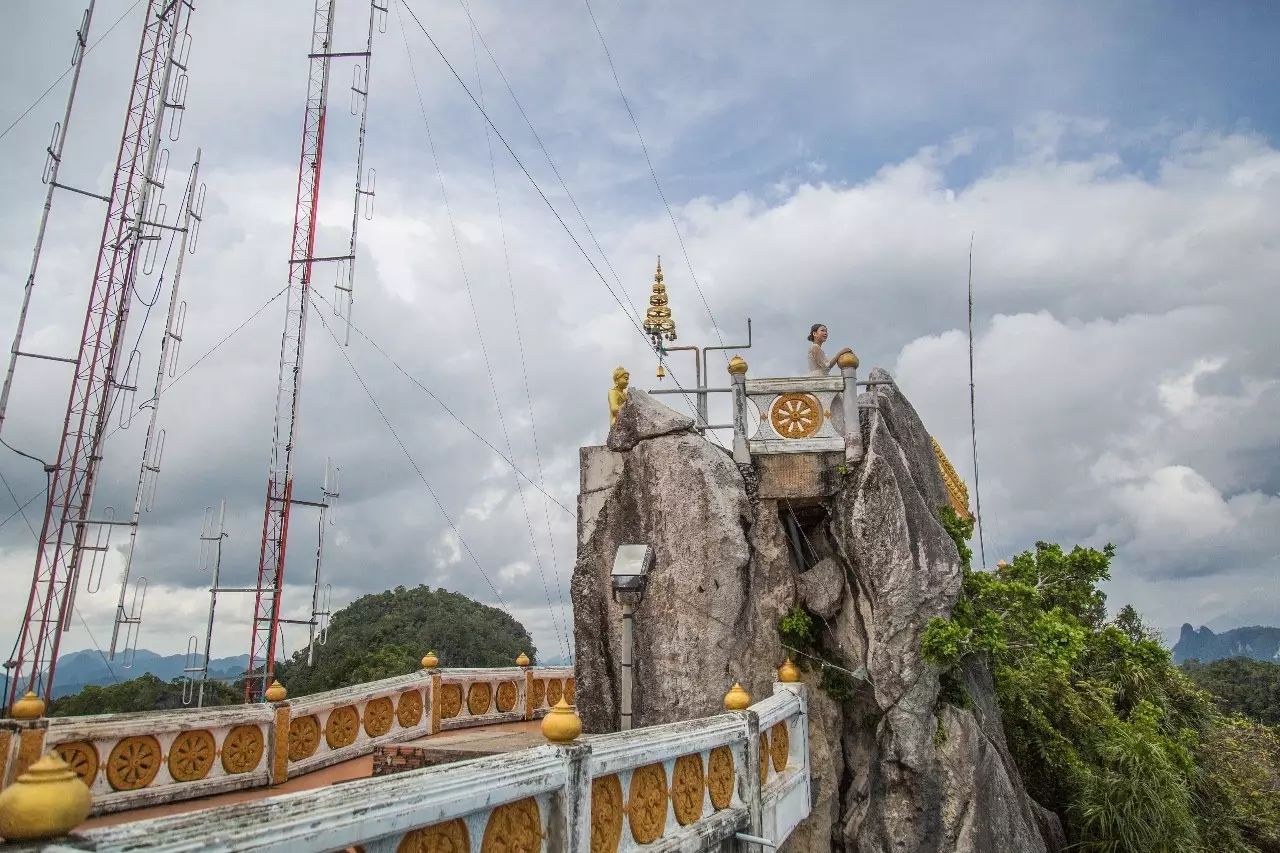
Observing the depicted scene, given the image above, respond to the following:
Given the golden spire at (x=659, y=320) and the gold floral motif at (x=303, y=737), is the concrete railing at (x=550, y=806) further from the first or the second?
the golden spire at (x=659, y=320)

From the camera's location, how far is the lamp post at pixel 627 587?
986cm

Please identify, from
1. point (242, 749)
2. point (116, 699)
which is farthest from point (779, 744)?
point (116, 699)

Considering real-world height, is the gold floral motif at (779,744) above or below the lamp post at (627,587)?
below

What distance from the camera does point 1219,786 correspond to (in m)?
14.6

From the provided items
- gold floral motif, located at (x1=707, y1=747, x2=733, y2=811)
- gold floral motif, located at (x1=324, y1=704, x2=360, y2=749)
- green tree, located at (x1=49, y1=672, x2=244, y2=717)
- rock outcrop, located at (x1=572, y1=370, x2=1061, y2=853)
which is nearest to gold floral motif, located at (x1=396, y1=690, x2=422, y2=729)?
gold floral motif, located at (x1=324, y1=704, x2=360, y2=749)

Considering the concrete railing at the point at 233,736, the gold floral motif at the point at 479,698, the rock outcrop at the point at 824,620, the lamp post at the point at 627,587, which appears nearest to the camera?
the concrete railing at the point at 233,736

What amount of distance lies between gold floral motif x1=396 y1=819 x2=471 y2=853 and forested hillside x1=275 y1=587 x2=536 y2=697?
3145cm

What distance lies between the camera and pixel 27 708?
26.2 feet

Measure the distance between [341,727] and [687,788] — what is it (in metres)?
7.90

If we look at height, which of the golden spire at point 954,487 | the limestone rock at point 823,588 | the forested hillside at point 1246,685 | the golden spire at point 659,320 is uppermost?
the golden spire at point 659,320

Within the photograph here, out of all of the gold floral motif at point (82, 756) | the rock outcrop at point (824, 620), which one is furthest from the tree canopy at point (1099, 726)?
the gold floral motif at point (82, 756)

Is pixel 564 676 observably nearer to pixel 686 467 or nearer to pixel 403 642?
pixel 686 467

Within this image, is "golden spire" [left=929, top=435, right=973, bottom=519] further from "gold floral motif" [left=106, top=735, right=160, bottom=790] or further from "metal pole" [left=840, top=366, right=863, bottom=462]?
"gold floral motif" [left=106, top=735, right=160, bottom=790]

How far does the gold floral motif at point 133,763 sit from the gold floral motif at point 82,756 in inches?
6.8
